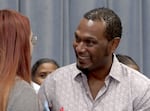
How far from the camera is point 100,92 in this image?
1.47 m

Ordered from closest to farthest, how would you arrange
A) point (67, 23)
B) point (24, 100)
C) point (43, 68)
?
point (24, 100), point (43, 68), point (67, 23)

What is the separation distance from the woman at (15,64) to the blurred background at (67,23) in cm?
144

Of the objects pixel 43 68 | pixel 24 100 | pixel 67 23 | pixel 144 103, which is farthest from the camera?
pixel 67 23

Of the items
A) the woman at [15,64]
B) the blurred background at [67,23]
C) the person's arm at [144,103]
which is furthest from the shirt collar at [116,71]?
the blurred background at [67,23]

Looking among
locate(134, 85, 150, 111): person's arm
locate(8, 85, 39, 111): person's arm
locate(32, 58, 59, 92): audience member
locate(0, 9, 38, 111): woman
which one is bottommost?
locate(32, 58, 59, 92): audience member

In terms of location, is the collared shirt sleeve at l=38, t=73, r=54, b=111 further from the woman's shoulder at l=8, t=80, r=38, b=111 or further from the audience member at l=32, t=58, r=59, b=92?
the audience member at l=32, t=58, r=59, b=92

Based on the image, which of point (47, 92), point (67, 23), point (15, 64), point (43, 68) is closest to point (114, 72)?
point (47, 92)

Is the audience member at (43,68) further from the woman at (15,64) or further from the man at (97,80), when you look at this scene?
the woman at (15,64)

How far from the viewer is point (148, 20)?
277 centimetres

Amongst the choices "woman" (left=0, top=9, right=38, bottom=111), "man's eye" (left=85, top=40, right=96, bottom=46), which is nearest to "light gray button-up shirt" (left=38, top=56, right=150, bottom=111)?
"man's eye" (left=85, top=40, right=96, bottom=46)

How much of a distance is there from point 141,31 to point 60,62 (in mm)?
595

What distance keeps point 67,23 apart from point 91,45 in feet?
4.02

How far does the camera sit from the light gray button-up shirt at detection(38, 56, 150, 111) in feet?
4.74

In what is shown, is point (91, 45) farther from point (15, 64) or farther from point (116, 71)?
point (15, 64)
